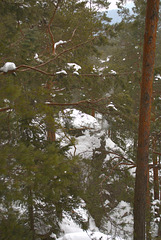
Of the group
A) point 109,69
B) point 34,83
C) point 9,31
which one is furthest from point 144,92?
point 9,31

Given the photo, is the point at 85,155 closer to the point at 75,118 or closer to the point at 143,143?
the point at 75,118

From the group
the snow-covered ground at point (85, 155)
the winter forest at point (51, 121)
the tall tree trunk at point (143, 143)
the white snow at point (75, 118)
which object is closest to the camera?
the winter forest at point (51, 121)

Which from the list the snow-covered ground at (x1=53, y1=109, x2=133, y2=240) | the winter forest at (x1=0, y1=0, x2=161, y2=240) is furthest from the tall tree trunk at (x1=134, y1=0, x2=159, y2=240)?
the snow-covered ground at (x1=53, y1=109, x2=133, y2=240)

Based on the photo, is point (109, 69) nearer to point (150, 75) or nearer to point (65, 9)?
point (150, 75)

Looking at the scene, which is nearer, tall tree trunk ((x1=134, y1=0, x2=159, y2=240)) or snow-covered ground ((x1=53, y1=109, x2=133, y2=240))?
tall tree trunk ((x1=134, y1=0, x2=159, y2=240))

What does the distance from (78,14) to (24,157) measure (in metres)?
6.75

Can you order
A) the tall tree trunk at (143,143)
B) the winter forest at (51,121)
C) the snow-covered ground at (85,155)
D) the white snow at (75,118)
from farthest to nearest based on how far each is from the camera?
1. the white snow at (75,118)
2. the snow-covered ground at (85,155)
3. the tall tree trunk at (143,143)
4. the winter forest at (51,121)

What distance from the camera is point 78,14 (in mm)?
7824

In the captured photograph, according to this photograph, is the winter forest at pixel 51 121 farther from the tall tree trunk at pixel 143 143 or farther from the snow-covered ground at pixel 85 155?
the snow-covered ground at pixel 85 155

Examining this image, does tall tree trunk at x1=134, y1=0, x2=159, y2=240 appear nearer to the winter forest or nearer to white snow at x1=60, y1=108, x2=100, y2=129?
the winter forest

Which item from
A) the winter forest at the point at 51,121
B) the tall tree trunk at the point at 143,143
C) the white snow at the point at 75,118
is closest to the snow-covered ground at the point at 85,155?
the white snow at the point at 75,118

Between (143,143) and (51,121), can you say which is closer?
(51,121)

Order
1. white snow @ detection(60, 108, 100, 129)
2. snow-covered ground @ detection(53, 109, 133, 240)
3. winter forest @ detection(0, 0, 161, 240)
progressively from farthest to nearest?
white snow @ detection(60, 108, 100, 129) → snow-covered ground @ detection(53, 109, 133, 240) → winter forest @ detection(0, 0, 161, 240)

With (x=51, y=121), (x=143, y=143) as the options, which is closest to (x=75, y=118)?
(x=143, y=143)
